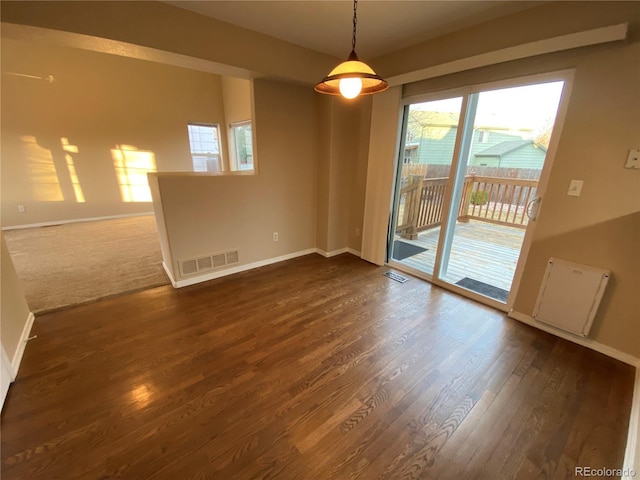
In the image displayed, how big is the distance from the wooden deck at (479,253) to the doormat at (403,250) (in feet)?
0.33

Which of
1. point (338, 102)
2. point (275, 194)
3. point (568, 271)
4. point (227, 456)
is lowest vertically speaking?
point (227, 456)

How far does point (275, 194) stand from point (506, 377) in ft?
9.62

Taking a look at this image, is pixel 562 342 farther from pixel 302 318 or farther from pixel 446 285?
pixel 302 318

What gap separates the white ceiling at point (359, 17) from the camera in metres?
2.07

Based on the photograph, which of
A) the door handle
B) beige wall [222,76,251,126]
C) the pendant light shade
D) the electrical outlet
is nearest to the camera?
the pendant light shade

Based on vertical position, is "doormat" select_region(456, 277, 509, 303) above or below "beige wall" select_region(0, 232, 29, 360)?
below

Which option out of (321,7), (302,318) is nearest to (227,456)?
(302,318)

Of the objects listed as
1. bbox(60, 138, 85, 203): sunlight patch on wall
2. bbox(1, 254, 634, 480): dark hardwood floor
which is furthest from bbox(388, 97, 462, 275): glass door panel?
bbox(60, 138, 85, 203): sunlight patch on wall

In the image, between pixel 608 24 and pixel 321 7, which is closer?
pixel 608 24

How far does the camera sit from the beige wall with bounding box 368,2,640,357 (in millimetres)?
1735

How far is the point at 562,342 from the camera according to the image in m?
2.13

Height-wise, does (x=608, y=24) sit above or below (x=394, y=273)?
above

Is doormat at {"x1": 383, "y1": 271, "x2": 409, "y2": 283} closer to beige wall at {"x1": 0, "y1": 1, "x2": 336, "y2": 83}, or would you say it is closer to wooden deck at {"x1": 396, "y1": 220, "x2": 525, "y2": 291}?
wooden deck at {"x1": 396, "y1": 220, "x2": 525, "y2": 291}

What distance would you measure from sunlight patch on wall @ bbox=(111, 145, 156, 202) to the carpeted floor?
103 cm
